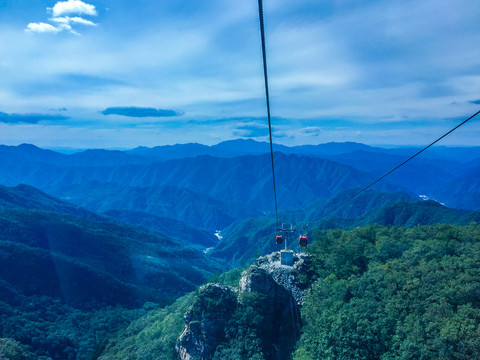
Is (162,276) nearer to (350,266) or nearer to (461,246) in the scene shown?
(350,266)

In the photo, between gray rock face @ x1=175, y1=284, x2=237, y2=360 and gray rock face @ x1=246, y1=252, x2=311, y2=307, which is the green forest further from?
gray rock face @ x1=246, y1=252, x2=311, y2=307

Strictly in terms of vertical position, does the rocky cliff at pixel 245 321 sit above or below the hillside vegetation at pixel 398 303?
below

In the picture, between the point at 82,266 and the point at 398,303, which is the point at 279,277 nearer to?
the point at 398,303

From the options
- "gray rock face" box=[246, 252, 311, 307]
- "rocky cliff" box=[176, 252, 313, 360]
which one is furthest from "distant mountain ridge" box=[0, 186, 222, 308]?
"rocky cliff" box=[176, 252, 313, 360]

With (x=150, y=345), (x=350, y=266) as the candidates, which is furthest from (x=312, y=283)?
(x=150, y=345)

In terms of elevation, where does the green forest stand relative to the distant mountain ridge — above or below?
above

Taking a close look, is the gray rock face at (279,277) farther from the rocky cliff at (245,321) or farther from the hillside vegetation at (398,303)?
the hillside vegetation at (398,303)

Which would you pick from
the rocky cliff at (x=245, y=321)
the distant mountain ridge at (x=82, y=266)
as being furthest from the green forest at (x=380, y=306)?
the distant mountain ridge at (x=82, y=266)

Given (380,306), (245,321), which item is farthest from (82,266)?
(380,306)
